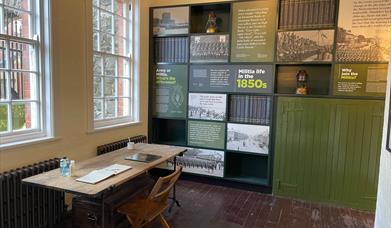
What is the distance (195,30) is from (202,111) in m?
1.21

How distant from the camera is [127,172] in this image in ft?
7.82

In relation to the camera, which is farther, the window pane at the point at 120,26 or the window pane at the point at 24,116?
the window pane at the point at 120,26

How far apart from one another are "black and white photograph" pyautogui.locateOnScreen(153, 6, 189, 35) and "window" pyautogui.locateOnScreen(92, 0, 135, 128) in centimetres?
44

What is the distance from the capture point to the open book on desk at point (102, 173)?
215cm

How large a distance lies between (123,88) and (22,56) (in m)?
1.50

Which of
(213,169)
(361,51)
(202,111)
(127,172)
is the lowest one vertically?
(213,169)

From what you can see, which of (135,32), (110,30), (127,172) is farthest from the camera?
(135,32)

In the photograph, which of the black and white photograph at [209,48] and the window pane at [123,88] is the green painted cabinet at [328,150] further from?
the window pane at [123,88]

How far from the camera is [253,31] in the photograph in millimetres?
3701

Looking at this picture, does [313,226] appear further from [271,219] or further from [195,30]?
[195,30]

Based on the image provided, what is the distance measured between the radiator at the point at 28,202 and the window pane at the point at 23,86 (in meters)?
0.64

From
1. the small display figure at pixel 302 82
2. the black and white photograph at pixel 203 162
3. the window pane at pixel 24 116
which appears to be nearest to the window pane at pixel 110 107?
the window pane at pixel 24 116

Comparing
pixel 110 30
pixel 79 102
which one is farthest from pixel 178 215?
pixel 110 30

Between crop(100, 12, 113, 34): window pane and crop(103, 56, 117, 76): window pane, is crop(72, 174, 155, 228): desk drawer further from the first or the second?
crop(100, 12, 113, 34): window pane
